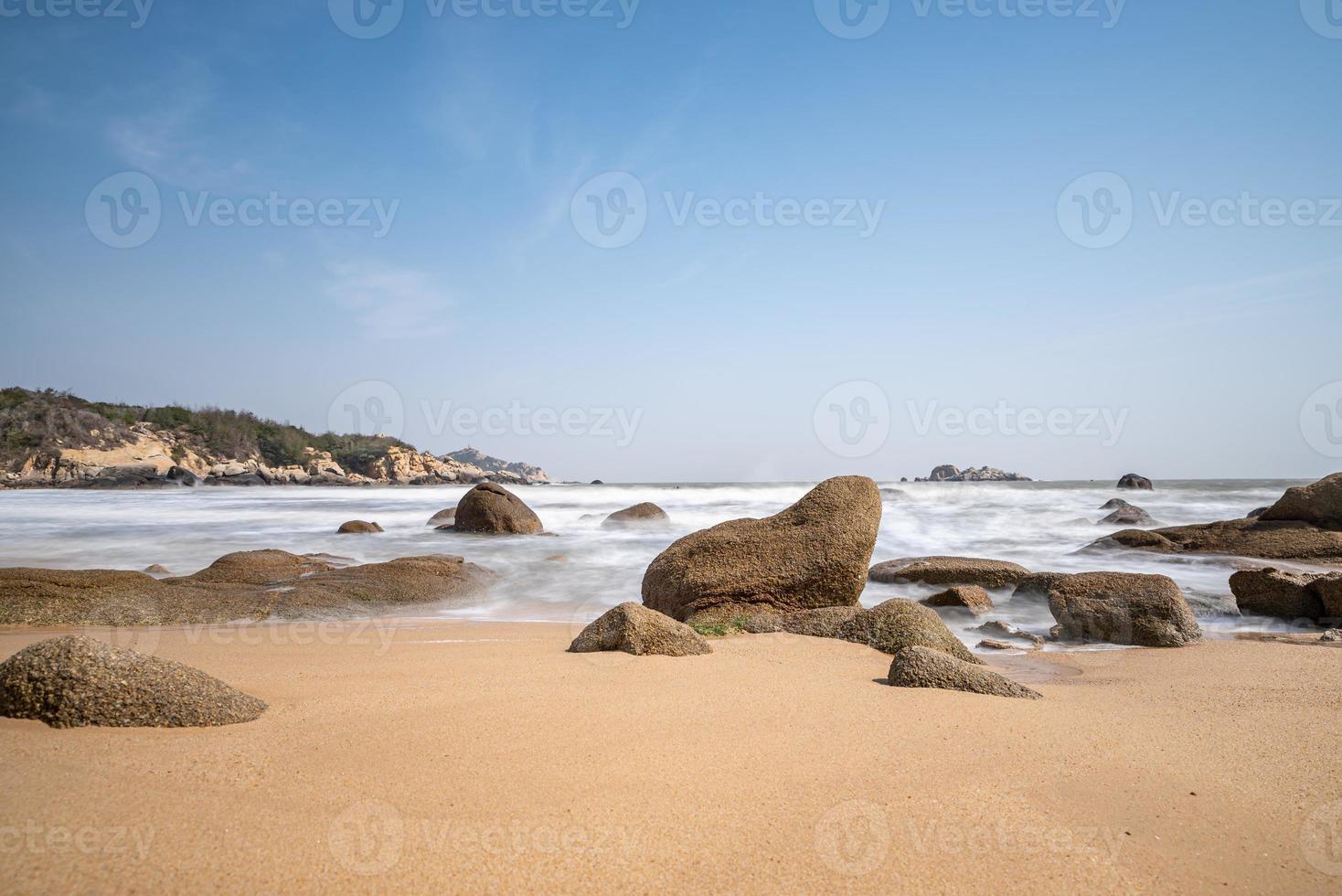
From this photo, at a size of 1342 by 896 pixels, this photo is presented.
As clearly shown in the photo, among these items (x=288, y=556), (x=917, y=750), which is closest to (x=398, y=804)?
(x=917, y=750)

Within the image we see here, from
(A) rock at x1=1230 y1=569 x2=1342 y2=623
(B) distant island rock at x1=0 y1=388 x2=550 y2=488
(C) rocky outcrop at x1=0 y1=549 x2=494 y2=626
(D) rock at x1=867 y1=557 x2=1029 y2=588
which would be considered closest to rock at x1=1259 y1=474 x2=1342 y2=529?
(A) rock at x1=1230 y1=569 x2=1342 y2=623

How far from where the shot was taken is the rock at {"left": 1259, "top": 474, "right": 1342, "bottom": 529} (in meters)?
11.3

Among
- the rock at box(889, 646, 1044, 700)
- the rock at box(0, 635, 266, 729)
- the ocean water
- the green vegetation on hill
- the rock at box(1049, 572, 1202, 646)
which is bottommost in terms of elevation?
the ocean water

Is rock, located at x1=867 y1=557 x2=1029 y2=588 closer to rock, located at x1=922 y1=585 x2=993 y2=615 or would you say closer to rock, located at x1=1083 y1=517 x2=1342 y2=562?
rock, located at x1=922 y1=585 x2=993 y2=615

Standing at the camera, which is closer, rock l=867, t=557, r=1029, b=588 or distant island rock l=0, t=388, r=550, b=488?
rock l=867, t=557, r=1029, b=588

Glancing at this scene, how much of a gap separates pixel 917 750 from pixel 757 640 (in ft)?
8.71

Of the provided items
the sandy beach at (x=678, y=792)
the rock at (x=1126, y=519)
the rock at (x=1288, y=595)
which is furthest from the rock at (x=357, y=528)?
the rock at (x=1126, y=519)

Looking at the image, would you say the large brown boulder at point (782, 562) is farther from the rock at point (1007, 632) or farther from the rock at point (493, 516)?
the rock at point (493, 516)

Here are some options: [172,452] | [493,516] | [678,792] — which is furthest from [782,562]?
[172,452]

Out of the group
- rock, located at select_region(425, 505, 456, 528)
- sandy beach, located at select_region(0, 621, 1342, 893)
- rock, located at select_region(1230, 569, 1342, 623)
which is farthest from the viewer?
rock, located at select_region(425, 505, 456, 528)

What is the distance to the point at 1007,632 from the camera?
258 inches

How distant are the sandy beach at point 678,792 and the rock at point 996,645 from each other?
86.8 inches

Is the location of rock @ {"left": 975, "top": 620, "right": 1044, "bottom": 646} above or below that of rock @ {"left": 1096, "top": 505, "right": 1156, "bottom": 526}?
below

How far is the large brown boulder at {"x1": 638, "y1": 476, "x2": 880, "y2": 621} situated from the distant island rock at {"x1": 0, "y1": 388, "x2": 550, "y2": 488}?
2210 centimetres
